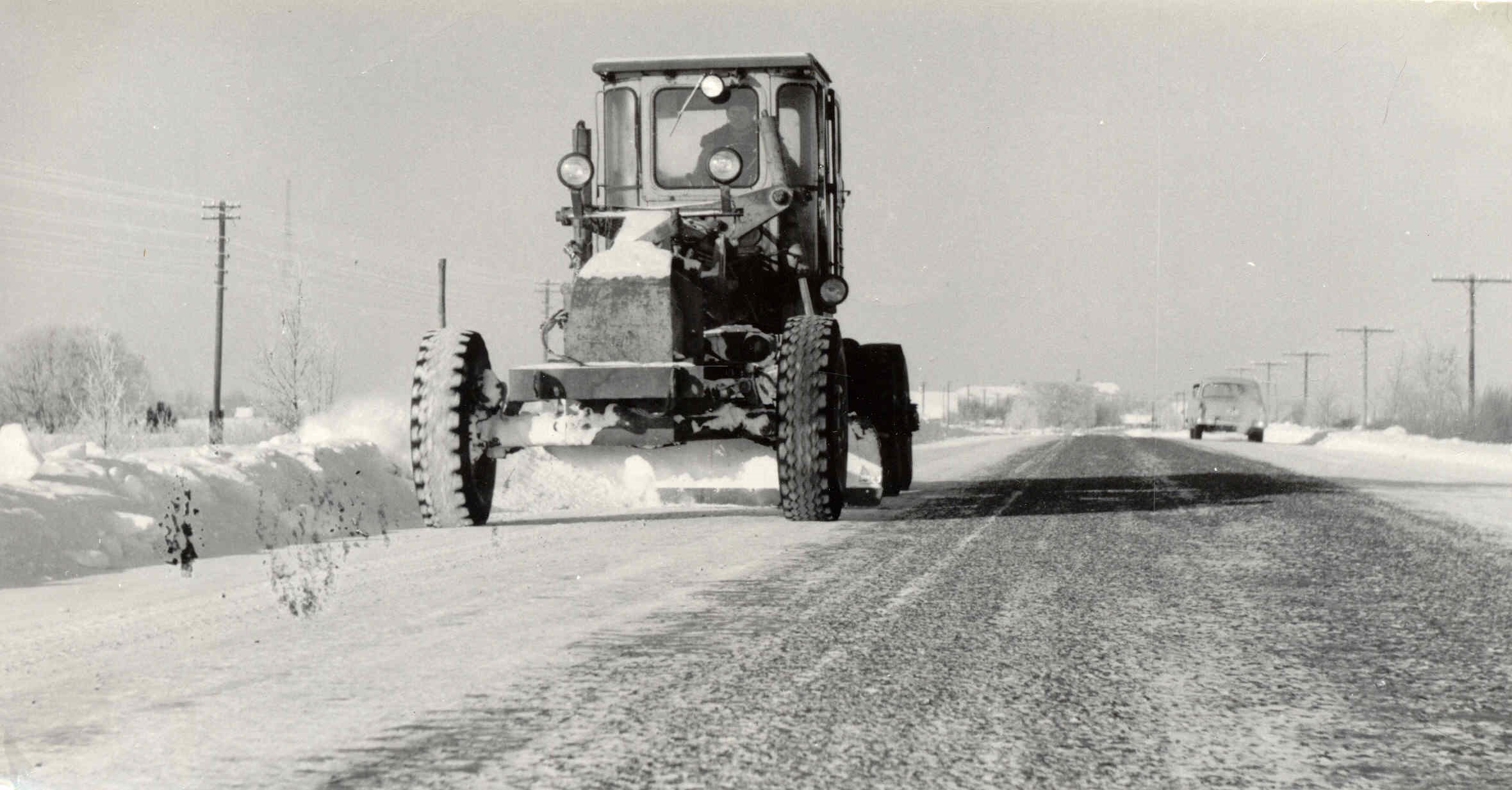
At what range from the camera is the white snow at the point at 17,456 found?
7871 millimetres

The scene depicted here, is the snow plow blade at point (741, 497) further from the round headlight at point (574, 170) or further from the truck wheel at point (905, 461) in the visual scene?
the round headlight at point (574, 170)

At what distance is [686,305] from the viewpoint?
958cm

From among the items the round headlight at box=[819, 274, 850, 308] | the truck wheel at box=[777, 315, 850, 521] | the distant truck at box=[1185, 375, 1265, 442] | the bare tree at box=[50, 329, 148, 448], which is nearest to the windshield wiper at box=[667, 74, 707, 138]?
the round headlight at box=[819, 274, 850, 308]

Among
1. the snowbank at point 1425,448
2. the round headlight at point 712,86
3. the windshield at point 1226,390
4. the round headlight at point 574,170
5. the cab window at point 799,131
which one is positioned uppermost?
the round headlight at point 712,86

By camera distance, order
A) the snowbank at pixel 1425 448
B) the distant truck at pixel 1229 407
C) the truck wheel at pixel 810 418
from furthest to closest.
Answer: the distant truck at pixel 1229 407
the snowbank at pixel 1425 448
the truck wheel at pixel 810 418

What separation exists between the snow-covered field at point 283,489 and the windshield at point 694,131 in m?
2.22

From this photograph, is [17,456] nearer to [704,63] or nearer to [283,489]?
[283,489]

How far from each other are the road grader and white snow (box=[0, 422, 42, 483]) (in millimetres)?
2346

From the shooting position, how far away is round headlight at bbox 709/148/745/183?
9875 millimetres

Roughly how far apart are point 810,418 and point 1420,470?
49.5 ft

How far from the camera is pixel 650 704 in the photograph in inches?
150

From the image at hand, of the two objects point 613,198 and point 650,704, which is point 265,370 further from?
point 650,704

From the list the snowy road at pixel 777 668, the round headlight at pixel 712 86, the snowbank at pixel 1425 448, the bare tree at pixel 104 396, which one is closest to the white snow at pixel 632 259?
the round headlight at pixel 712 86

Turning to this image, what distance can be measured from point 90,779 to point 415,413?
639cm
